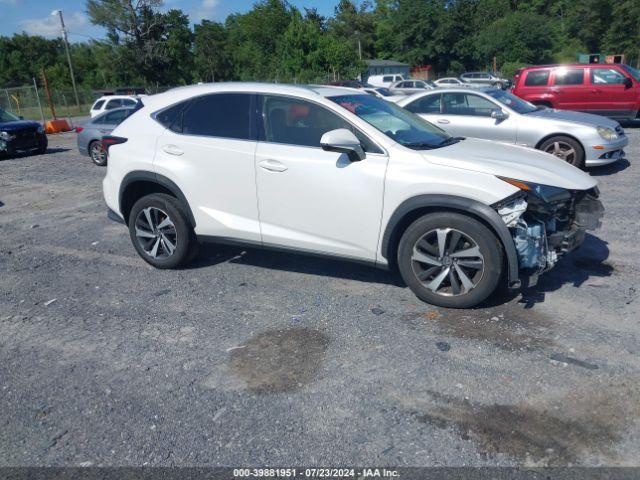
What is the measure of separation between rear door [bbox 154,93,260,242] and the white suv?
1 centimetres

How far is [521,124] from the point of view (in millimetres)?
9305

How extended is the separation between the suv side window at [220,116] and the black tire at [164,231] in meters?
0.73

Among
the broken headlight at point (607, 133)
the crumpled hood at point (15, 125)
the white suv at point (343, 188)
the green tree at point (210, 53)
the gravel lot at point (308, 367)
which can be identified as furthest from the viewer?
the green tree at point (210, 53)

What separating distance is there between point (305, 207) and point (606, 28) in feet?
233

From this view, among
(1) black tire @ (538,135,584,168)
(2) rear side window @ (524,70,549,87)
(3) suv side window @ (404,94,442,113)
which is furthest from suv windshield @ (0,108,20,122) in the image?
(2) rear side window @ (524,70,549,87)

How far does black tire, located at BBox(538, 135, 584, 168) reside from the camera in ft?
29.6

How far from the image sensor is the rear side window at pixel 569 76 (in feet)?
48.7

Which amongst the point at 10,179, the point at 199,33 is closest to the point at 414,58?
the point at 199,33

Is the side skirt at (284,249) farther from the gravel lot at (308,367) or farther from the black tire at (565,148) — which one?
the black tire at (565,148)

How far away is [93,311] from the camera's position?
4637 millimetres

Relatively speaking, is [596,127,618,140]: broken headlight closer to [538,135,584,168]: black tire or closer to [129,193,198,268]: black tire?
[538,135,584,168]: black tire

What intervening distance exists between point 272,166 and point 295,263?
4.39ft

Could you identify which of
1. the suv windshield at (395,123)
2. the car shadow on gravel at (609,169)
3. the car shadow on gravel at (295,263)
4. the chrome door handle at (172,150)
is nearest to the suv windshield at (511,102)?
the car shadow on gravel at (609,169)

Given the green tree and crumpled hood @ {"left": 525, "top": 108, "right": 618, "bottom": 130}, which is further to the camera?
the green tree
